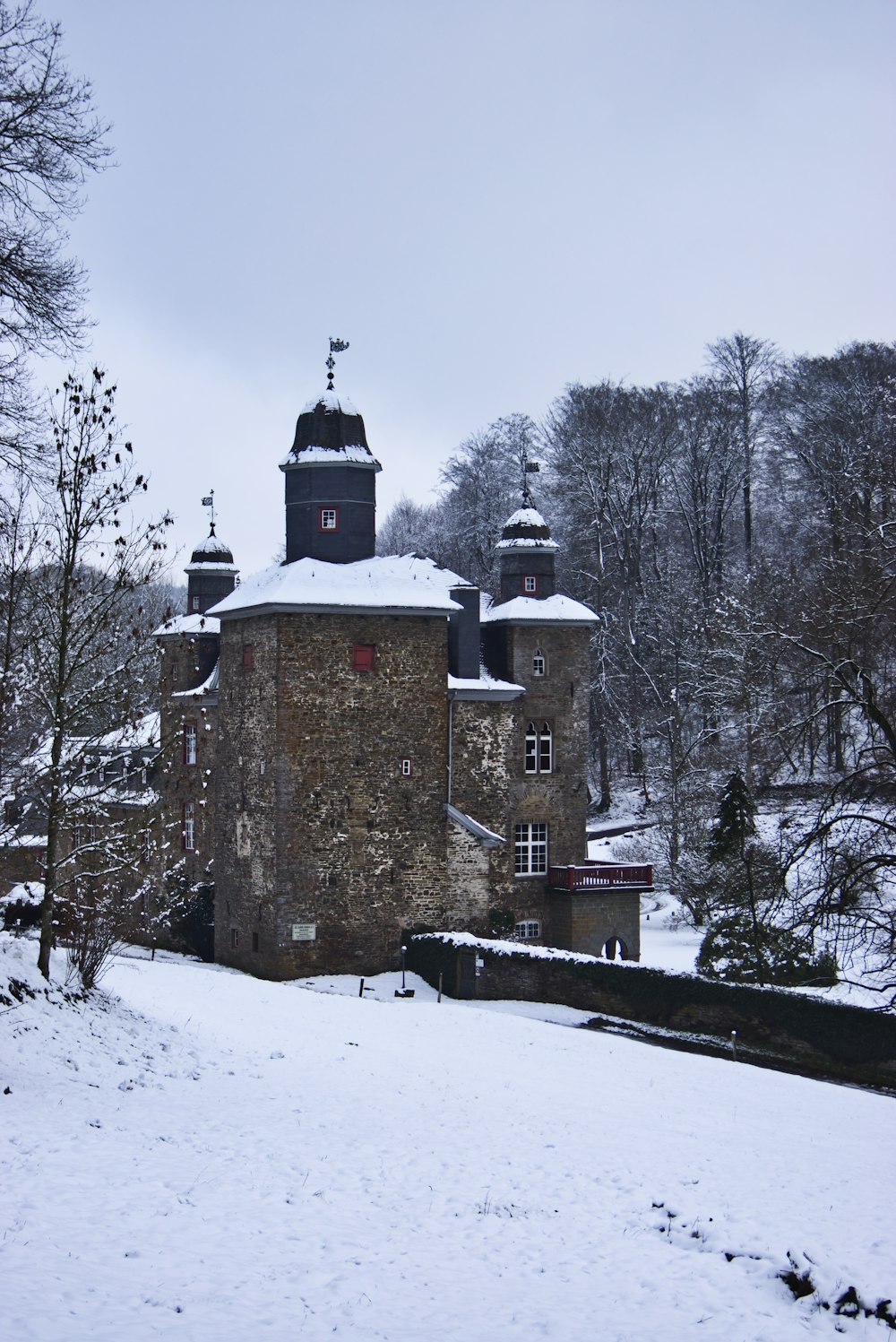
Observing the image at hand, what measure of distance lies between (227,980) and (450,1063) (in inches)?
292

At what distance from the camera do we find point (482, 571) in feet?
191

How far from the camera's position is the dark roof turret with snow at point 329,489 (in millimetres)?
31859

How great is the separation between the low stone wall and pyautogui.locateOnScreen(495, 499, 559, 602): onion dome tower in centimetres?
1084

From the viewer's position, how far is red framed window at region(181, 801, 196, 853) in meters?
37.8

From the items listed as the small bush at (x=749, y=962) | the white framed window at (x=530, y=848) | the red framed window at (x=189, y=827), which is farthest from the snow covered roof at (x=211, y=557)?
the small bush at (x=749, y=962)

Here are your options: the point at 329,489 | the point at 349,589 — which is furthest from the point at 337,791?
the point at 329,489

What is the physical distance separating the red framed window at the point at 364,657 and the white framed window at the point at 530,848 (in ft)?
24.8

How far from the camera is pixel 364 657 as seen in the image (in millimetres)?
29641

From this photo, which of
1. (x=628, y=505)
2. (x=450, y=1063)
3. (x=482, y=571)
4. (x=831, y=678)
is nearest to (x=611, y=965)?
(x=450, y=1063)

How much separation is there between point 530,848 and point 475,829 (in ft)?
13.2

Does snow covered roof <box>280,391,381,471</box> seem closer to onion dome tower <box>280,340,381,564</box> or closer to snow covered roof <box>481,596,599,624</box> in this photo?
onion dome tower <box>280,340,381,564</box>

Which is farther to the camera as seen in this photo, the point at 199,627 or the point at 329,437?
the point at 199,627

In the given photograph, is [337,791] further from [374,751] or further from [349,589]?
[349,589]

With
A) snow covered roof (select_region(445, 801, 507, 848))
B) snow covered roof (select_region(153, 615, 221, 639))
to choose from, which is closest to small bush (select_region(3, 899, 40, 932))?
snow covered roof (select_region(445, 801, 507, 848))
